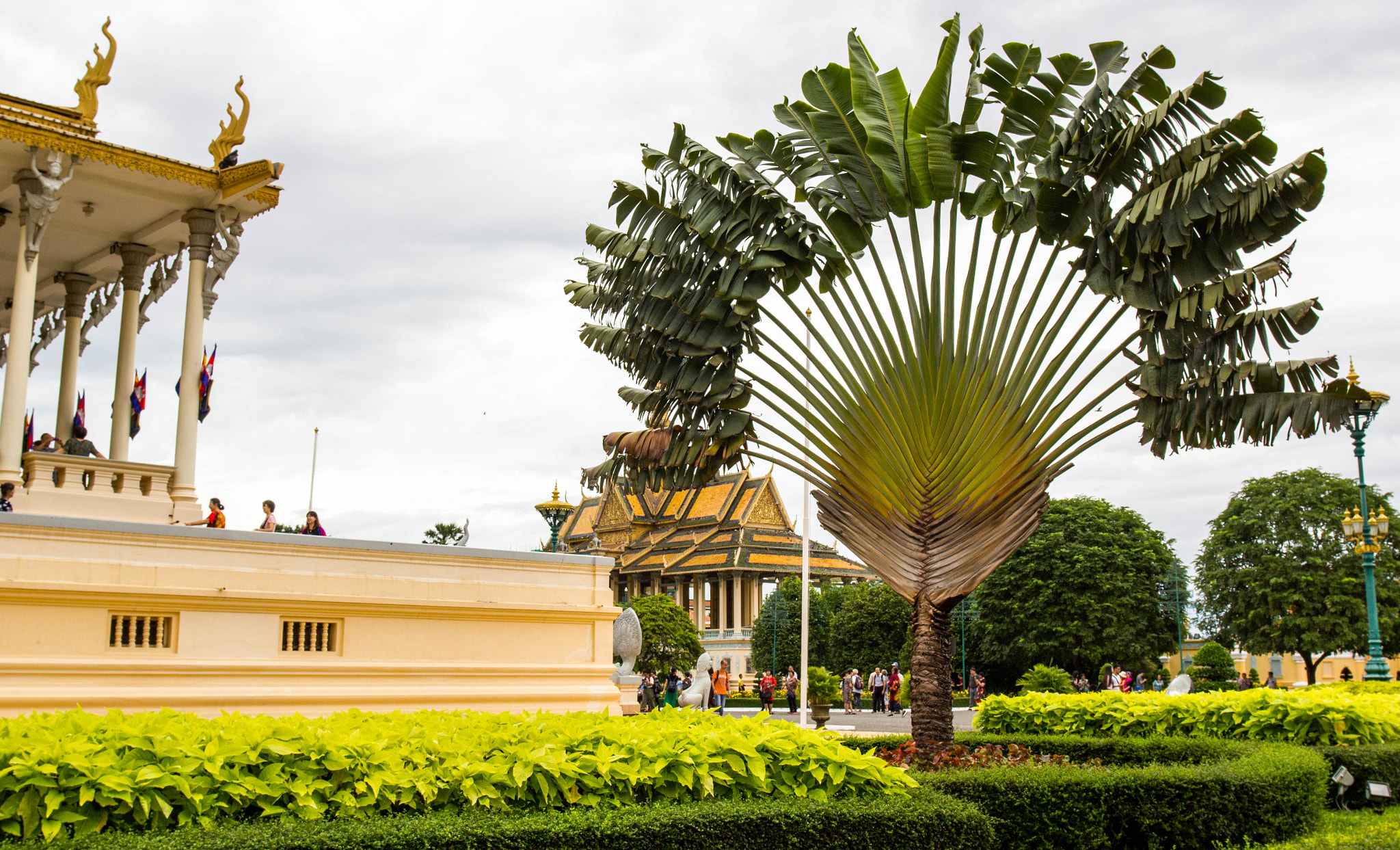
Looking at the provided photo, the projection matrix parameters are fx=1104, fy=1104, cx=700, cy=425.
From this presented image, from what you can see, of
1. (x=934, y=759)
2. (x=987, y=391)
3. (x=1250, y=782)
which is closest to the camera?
(x=1250, y=782)

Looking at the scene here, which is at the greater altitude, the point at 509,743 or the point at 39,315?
the point at 39,315

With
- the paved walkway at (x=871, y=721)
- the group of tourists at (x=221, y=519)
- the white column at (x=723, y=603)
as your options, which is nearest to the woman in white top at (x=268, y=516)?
the group of tourists at (x=221, y=519)

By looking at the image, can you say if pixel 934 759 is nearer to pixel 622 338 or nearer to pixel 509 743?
pixel 509 743

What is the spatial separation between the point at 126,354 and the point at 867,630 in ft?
116

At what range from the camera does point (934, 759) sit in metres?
9.81

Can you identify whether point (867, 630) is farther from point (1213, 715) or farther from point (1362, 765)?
point (1362, 765)

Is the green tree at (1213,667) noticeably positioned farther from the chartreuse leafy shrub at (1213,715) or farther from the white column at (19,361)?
the white column at (19,361)

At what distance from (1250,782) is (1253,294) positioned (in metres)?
4.35

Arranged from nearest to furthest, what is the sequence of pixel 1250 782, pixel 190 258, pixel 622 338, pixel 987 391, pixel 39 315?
pixel 1250 782
pixel 987 391
pixel 622 338
pixel 190 258
pixel 39 315

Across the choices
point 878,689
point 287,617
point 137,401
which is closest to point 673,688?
point 878,689

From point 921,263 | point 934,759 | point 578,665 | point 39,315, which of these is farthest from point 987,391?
point 39,315

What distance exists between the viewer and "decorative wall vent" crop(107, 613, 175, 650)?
1044 cm

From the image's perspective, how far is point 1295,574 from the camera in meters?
41.8

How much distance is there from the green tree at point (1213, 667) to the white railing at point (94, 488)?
29.9 metres
